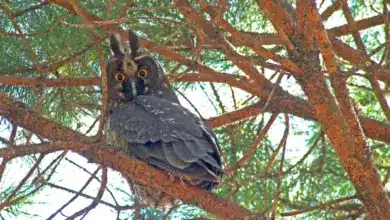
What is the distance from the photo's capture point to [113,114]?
3.80m

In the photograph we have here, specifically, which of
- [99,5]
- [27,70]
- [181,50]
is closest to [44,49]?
[27,70]

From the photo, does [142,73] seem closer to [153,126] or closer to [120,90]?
[120,90]

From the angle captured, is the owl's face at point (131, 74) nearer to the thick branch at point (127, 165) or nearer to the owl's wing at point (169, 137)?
the owl's wing at point (169, 137)

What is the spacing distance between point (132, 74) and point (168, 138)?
2.89 feet

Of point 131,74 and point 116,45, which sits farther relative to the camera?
point 131,74

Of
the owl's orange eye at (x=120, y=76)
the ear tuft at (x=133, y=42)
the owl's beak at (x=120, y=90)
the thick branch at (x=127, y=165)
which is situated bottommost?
the thick branch at (x=127, y=165)

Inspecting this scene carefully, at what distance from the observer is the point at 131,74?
13.4 ft

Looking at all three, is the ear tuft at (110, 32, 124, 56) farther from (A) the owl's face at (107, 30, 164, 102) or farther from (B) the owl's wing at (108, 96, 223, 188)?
(B) the owl's wing at (108, 96, 223, 188)

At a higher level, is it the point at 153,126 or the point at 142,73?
the point at 142,73

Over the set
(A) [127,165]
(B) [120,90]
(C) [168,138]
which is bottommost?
(A) [127,165]

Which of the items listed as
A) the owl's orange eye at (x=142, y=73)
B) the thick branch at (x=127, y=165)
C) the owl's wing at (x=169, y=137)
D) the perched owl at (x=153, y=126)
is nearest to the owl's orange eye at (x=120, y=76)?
the perched owl at (x=153, y=126)

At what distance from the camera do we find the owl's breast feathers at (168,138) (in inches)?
123

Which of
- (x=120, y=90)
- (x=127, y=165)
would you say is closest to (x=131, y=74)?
(x=120, y=90)

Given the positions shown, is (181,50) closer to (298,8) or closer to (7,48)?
(7,48)
